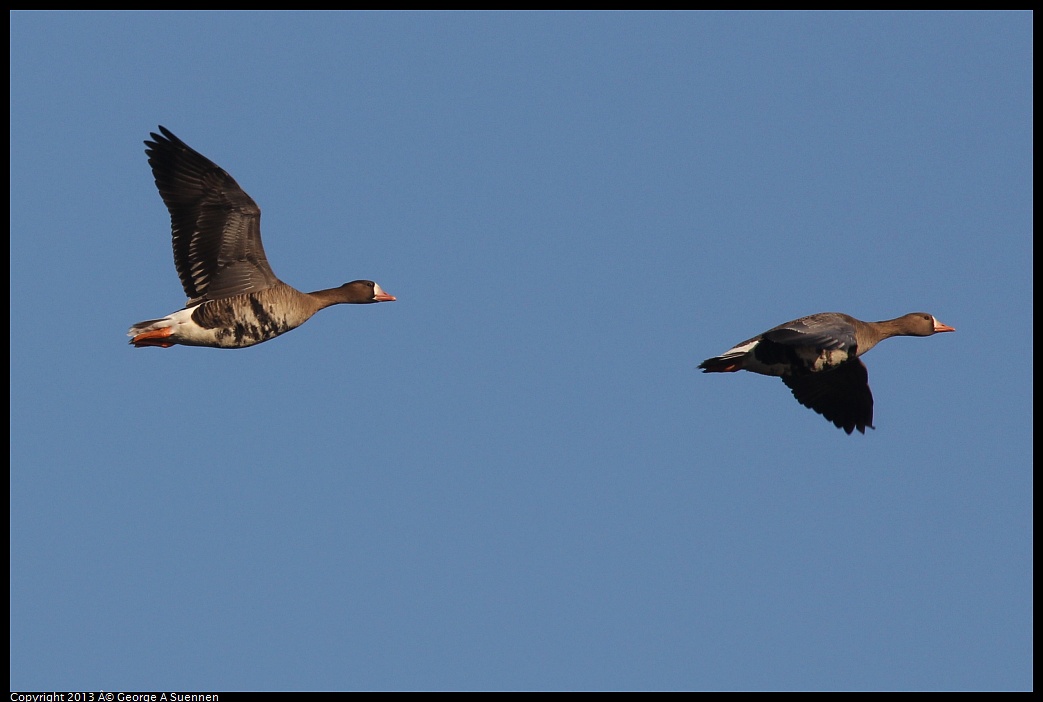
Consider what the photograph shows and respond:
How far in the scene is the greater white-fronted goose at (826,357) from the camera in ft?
56.7

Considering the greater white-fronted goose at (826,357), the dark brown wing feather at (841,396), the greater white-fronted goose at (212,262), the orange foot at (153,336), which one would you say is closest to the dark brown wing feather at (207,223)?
the greater white-fronted goose at (212,262)

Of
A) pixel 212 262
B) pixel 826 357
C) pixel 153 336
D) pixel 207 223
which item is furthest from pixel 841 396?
pixel 153 336

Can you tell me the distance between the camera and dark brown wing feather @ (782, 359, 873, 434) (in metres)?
19.4

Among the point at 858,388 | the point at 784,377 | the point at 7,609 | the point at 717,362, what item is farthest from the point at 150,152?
the point at 858,388

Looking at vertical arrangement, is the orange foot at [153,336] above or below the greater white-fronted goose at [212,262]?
below

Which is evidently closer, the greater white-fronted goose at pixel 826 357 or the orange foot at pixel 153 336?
the orange foot at pixel 153 336

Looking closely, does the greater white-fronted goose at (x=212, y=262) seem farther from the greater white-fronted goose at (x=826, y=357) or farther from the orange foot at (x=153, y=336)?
the greater white-fronted goose at (x=826, y=357)

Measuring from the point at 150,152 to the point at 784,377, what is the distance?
8.34 meters

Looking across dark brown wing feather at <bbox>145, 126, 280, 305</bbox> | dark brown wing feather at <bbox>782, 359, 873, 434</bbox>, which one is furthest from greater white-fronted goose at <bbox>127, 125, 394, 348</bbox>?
dark brown wing feather at <bbox>782, 359, 873, 434</bbox>

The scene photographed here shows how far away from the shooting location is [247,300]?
1656 cm

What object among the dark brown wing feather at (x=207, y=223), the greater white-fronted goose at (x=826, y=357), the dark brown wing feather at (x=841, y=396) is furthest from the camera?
the dark brown wing feather at (x=841, y=396)

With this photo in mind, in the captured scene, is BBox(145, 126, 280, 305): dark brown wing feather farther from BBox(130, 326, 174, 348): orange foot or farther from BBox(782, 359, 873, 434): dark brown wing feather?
BBox(782, 359, 873, 434): dark brown wing feather
